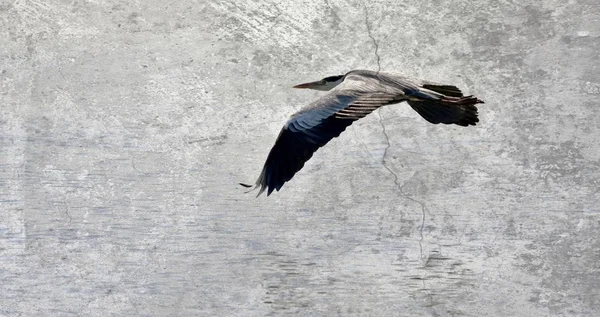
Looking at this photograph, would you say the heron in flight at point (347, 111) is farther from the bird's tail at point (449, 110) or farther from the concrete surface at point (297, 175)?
the concrete surface at point (297, 175)

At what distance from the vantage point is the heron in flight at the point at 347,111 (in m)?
4.64

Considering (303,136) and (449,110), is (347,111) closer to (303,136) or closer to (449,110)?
(303,136)

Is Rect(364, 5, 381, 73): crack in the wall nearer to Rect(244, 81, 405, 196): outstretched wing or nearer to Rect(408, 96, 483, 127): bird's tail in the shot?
Rect(408, 96, 483, 127): bird's tail

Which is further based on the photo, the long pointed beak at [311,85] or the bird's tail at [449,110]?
the long pointed beak at [311,85]

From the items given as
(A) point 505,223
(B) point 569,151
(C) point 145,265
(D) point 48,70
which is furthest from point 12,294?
(B) point 569,151

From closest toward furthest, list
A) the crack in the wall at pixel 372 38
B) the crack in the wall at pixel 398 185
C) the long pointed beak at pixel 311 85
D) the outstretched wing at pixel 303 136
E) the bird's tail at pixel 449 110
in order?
the outstretched wing at pixel 303 136 → the bird's tail at pixel 449 110 → the crack in the wall at pixel 398 185 → the long pointed beak at pixel 311 85 → the crack in the wall at pixel 372 38

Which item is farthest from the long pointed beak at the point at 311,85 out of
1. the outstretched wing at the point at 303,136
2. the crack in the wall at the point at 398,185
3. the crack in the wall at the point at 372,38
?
the outstretched wing at the point at 303,136

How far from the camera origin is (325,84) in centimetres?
552

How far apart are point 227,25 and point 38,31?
3.07 feet

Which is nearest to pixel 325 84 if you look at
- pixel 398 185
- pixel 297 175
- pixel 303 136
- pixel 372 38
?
pixel 297 175

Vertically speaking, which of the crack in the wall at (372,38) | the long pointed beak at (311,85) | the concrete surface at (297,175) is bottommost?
the concrete surface at (297,175)

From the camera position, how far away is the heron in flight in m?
4.64

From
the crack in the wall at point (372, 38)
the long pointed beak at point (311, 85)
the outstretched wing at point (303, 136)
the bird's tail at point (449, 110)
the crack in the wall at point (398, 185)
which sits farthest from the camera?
the crack in the wall at point (372, 38)

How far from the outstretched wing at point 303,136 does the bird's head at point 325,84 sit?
2.36ft
